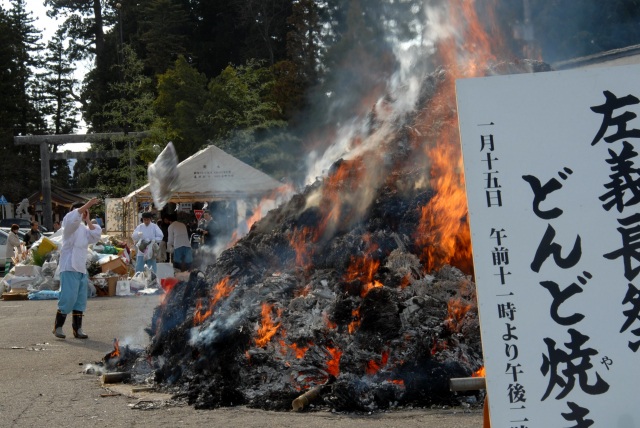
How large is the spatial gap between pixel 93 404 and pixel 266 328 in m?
1.66

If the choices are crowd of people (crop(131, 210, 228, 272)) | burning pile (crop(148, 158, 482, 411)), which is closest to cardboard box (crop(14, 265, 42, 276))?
crowd of people (crop(131, 210, 228, 272))

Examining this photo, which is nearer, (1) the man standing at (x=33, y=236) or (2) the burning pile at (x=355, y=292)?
(2) the burning pile at (x=355, y=292)

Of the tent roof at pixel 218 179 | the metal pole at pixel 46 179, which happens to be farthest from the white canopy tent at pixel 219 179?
the metal pole at pixel 46 179

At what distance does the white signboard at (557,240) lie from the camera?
3.54m

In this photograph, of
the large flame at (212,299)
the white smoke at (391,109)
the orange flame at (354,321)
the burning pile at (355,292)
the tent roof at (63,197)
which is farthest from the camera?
the tent roof at (63,197)

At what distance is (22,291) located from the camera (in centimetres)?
1944

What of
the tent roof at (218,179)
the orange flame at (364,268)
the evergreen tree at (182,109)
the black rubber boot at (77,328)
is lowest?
the black rubber boot at (77,328)

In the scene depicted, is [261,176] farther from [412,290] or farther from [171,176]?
[412,290]

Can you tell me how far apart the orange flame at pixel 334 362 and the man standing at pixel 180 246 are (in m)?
10.2

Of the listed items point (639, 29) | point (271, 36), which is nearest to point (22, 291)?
point (639, 29)

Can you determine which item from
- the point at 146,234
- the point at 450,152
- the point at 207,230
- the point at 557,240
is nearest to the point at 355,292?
the point at 450,152

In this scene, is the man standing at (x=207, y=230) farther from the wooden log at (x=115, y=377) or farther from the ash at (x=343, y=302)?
the wooden log at (x=115, y=377)

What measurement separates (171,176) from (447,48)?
23.8ft

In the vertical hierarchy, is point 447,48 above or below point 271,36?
below
